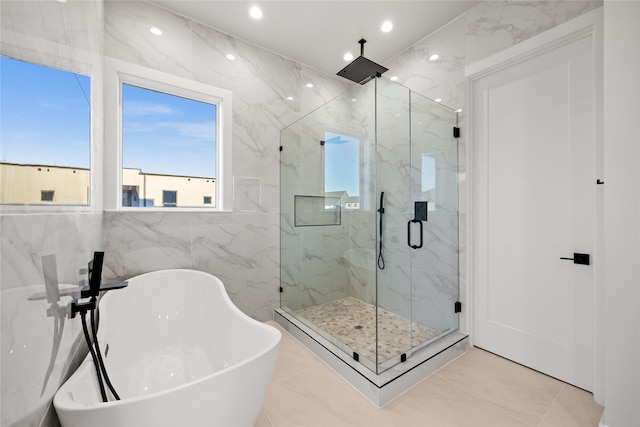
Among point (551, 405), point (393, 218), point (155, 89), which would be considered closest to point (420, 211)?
point (393, 218)

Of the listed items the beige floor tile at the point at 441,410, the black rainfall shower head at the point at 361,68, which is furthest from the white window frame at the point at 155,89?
the beige floor tile at the point at 441,410

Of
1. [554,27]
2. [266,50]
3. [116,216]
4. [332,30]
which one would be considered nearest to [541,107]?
[554,27]

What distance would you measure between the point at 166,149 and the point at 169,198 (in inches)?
18.5

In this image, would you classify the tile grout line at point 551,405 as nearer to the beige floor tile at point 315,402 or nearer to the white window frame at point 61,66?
the beige floor tile at point 315,402

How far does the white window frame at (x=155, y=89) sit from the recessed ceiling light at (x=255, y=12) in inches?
27.9

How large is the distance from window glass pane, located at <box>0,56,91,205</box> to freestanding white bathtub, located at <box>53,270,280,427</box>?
636mm

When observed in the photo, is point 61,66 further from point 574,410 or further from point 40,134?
point 574,410

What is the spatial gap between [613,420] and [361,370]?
1.34 m

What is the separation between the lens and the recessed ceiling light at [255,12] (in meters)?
2.34

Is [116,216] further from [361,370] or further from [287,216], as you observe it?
[361,370]

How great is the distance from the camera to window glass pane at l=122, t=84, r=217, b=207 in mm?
2314

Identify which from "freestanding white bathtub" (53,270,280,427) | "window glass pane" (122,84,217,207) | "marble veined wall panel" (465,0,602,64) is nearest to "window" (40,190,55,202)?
"freestanding white bathtub" (53,270,280,427)

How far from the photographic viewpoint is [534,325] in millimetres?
2043

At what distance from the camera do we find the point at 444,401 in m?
1.70
